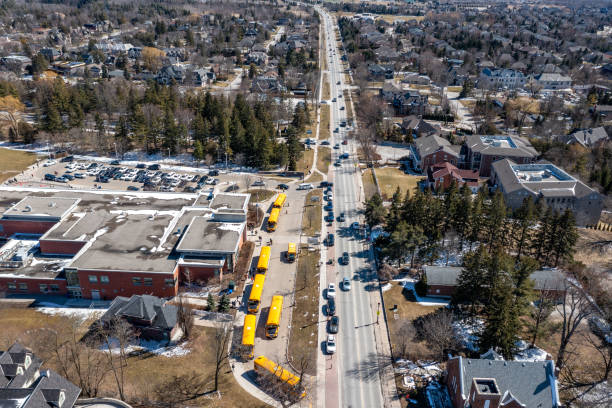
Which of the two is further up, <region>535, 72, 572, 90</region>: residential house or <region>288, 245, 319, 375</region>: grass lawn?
<region>535, 72, 572, 90</region>: residential house

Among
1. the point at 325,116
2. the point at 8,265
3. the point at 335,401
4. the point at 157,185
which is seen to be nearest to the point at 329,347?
the point at 335,401

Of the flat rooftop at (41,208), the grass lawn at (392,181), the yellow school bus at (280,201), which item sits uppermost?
the flat rooftop at (41,208)

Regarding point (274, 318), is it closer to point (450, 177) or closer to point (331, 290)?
point (331, 290)

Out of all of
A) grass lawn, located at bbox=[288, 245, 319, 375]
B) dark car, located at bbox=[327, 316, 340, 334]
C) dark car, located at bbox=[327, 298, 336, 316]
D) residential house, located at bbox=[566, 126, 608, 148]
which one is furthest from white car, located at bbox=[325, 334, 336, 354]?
residential house, located at bbox=[566, 126, 608, 148]

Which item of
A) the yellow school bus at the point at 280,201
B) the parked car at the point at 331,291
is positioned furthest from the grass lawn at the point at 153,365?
the yellow school bus at the point at 280,201

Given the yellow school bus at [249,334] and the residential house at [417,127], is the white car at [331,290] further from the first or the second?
the residential house at [417,127]

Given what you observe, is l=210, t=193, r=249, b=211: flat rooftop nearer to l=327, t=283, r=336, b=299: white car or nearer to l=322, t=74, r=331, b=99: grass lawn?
l=327, t=283, r=336, b=299: white car
